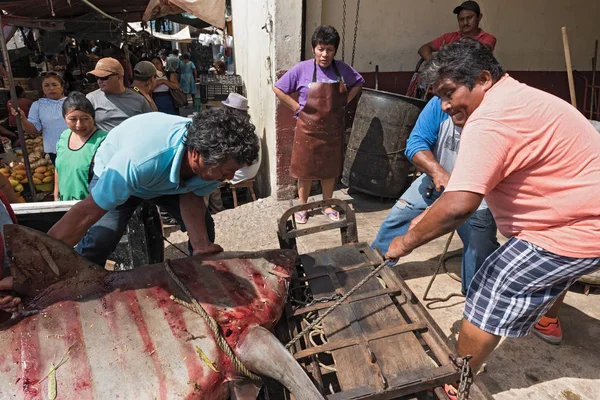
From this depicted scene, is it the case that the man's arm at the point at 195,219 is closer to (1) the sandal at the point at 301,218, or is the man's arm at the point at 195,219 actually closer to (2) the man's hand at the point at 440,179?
(2) the man's hand at the point at 440,179

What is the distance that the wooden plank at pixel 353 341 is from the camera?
184 cm

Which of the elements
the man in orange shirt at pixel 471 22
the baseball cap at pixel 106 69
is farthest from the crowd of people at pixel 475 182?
the man in orange shirt at pixel 471 22

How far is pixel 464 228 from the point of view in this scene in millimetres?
3059

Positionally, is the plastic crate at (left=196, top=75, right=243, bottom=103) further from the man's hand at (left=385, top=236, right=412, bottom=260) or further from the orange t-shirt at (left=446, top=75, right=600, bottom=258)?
the orange t-shirt at (left=446, top=75, right=600, bottom=258)

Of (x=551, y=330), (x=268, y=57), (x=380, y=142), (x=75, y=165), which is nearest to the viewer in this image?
(x=551, y=330)

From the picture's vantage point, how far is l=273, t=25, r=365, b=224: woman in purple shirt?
4.21 metres

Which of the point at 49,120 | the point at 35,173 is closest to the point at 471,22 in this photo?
the point at 49,120

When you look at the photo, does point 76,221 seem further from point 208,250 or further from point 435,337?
point 435,337

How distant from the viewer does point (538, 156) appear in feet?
5.81

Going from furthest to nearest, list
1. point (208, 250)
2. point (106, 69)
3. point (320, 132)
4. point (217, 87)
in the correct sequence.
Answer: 1. point (217, 87)
2. point (320, 132)
3. point (106, 69)
4. point (208, 250)

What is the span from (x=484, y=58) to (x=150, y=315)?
6.43 ft

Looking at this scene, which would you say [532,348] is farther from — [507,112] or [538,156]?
[507,112]

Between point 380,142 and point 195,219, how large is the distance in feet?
9.23

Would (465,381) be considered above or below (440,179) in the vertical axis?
below
